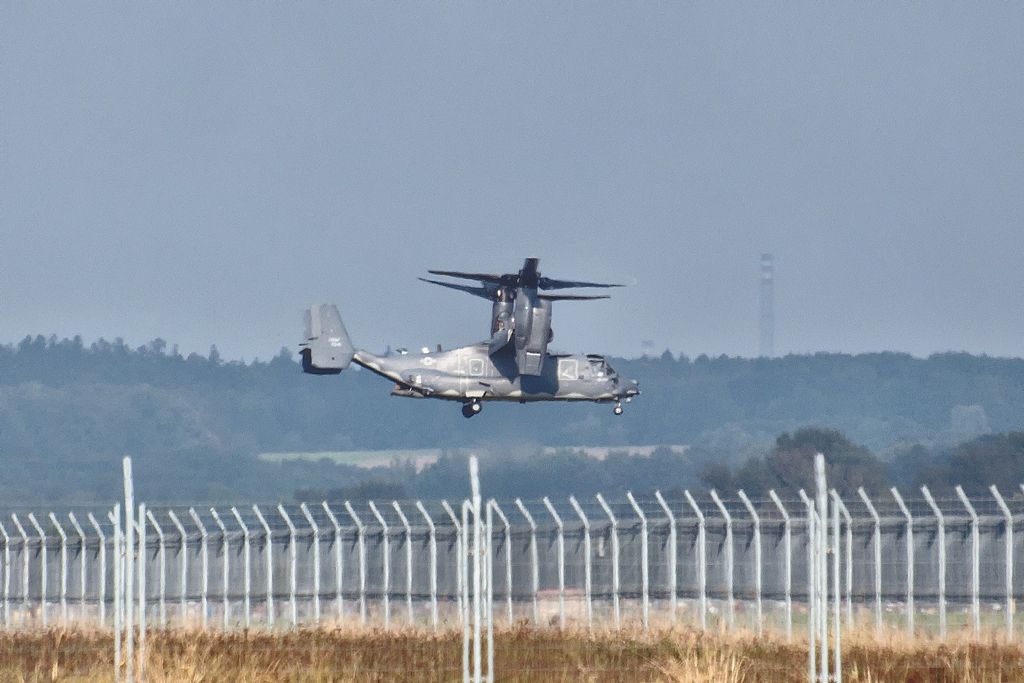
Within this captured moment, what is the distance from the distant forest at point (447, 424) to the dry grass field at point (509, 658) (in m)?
50.2

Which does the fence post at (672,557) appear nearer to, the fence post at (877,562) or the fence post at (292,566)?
the fence post at (877,562)

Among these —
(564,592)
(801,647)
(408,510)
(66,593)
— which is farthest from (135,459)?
(801,647)

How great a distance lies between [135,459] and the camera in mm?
108812

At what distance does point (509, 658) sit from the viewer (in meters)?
31.1

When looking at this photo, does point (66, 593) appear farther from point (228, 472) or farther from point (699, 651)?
point (228, 472)

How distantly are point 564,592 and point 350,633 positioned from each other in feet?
24.6

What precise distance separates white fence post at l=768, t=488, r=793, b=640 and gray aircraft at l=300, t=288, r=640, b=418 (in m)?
25.2

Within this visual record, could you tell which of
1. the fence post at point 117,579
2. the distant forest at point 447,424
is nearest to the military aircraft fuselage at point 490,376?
the distant forest at point 447,424

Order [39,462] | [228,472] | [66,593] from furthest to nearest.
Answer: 1. [39,462]
2. [228,472]
3. [66,593]

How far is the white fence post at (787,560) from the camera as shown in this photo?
1474 inches

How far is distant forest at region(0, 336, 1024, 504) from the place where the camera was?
300ft

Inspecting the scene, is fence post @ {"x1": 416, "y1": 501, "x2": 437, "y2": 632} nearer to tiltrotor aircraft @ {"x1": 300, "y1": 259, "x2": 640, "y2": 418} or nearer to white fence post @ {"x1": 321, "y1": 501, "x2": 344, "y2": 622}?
white fence post @ {"x1": 321, "y1": 501, "x2": 344, "y2": 622}

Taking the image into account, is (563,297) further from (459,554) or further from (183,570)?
(459,554)

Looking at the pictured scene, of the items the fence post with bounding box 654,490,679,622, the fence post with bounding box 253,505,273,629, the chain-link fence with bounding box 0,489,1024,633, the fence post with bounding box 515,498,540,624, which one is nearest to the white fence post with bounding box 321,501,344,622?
the chain-link fence with bounding box 0,489,1024,633
